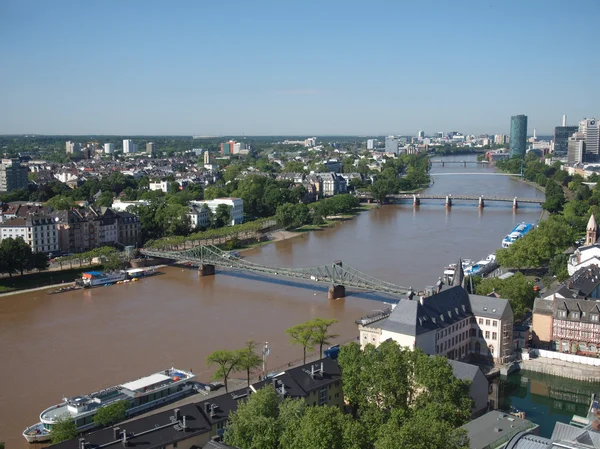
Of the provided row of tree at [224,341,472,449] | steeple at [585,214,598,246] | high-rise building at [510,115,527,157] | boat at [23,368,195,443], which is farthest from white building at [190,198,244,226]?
high-rise building at [510,115,527,157]

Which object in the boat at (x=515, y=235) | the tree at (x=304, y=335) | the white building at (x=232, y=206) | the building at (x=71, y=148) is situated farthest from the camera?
the building at (x=71, y=148)

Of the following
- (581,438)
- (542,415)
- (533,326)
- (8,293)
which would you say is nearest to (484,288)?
(533,326)

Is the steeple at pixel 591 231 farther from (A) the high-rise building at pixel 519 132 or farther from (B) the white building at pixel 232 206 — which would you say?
(A) the high-rise building at pixel 519 132

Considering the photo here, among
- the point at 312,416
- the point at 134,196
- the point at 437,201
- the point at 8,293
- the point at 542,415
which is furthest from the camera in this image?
the point at 437,201

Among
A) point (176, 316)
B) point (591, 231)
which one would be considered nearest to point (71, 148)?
point (176, 316)

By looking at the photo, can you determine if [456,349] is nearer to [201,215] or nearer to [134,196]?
[201,215]

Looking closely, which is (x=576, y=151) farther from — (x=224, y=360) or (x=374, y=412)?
(x=374, y=412)

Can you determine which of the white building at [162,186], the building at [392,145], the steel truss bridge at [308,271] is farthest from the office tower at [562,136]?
the steel truss bridge at [308,271]
